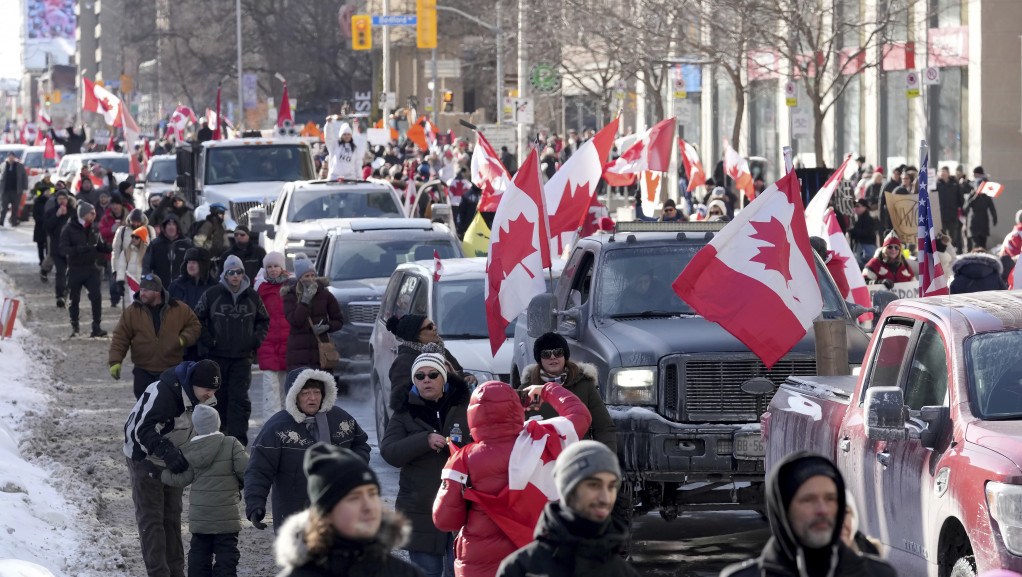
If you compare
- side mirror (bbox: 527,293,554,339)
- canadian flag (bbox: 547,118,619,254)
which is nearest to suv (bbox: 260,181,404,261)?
canadian flag (bbox: 547,118,619,254)

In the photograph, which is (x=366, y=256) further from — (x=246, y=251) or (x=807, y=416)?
(x=807, y=416)

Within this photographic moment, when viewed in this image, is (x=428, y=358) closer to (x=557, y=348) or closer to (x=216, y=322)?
(x=557, y=348)

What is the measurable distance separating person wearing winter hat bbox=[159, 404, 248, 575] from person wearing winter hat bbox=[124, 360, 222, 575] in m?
0.29

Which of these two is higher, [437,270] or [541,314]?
[437,270]

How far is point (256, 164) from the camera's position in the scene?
1081 inches

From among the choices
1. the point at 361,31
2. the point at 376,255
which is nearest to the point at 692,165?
the point at 376,255

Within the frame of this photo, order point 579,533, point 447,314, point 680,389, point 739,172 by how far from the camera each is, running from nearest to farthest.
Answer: point 579,533, point 680,389, point 447,314, point 739,172

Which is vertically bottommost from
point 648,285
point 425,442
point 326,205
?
point 425,442

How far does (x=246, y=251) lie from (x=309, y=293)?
11.0 feet

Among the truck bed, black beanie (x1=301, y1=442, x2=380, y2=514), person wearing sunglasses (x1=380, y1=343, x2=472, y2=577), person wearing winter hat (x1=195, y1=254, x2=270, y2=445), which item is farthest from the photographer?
person wearing winter hat (x1=195, y1=254, x2=270, y2=445)

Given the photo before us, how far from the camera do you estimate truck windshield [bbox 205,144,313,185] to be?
89.5 ft

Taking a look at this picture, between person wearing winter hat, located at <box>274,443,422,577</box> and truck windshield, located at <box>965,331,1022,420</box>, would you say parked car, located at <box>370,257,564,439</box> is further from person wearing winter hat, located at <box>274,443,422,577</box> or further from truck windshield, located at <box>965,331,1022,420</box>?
person wearing winter hat, located at <box>274,443,422,577</box>

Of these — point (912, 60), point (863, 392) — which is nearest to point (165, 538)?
point (863, 392)

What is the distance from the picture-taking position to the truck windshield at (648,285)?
35.6 feet
